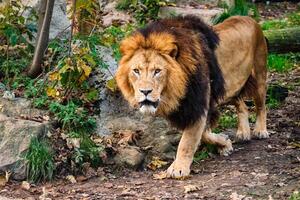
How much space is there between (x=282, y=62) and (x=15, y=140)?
607cm

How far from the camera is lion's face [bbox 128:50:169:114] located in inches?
236

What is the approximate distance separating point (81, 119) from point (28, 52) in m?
1.51

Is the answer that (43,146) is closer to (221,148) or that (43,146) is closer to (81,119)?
(81,119)

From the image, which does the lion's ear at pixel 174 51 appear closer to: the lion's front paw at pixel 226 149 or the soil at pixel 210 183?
the soil at pixel 210 183

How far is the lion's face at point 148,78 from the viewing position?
5988mm

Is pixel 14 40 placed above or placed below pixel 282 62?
above

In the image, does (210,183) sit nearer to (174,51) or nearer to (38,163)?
(174,51)

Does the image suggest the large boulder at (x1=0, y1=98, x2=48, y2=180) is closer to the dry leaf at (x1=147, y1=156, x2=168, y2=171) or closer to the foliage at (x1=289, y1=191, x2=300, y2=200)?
the dry leaf at (x1=147, y1=156, x2=168, y2=171)

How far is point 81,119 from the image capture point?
7.12 m

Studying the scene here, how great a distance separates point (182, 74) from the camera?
6195 millimetres

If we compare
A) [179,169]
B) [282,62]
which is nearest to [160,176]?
[179,169]

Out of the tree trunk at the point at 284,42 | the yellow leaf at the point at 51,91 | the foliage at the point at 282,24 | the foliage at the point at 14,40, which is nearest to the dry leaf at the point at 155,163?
the yellow leaf at the point at 51,91

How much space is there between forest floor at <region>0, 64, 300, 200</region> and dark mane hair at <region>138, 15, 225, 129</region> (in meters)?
0.55

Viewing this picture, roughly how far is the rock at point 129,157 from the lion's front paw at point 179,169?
1.48ft
